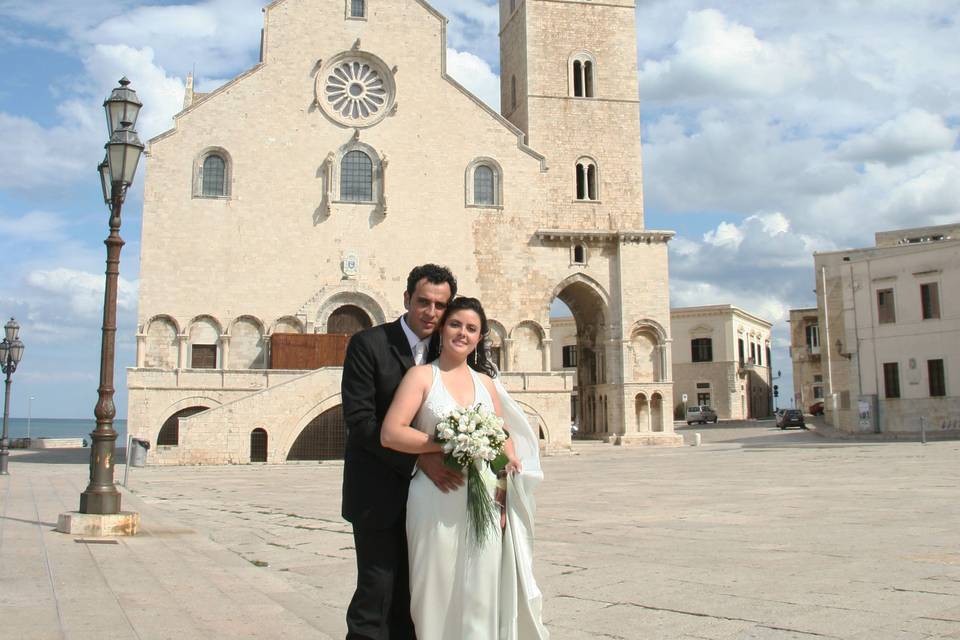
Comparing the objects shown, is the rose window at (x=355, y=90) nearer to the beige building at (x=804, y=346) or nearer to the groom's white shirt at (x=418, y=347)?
the groom's white shirt at (x=418, y=347)

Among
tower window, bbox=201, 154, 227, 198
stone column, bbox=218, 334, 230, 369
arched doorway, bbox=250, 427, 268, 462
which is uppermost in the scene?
tower window, bbox=201, 154, 227, 198

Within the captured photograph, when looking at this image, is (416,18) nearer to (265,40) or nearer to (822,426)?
(265,40)

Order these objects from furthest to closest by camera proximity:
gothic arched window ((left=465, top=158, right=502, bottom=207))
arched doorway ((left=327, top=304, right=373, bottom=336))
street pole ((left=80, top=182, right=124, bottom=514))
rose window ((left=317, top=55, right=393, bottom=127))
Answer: gothic arched window ((left=465, top=158, right=502, bottom=207)), rose window ((left=317, top=55, right=393, bottom=127)), arched doorway ((left=327, top=304, right=373, bottom=336)), street pole ((left=80, top=182, right=124, bottom=514))

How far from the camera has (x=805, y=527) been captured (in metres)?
A: 10.5

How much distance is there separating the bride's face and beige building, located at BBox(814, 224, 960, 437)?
33.0 meters

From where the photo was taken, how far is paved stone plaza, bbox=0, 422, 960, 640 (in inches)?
233

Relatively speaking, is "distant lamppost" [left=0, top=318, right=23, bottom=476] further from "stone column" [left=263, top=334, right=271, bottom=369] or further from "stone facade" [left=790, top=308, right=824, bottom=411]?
"stone facade" [left=790, top=308, right=824, bottom=411]

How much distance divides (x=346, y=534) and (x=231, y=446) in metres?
18.5

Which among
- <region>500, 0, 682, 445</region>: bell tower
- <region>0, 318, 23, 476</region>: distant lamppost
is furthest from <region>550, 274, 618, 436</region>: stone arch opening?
<region>0, 318, 23, 476</region>: distant lamppost

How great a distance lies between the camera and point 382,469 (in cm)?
438

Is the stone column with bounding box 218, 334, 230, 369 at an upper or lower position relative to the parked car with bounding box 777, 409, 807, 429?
upper

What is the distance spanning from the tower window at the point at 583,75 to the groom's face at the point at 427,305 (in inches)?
1479

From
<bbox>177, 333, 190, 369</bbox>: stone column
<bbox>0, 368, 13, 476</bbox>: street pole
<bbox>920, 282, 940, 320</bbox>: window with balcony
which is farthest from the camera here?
<bbox>920, 282, 940, 320</bbox>: window with balcony

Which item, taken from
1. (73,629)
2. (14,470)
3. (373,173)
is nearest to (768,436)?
(373,173)
